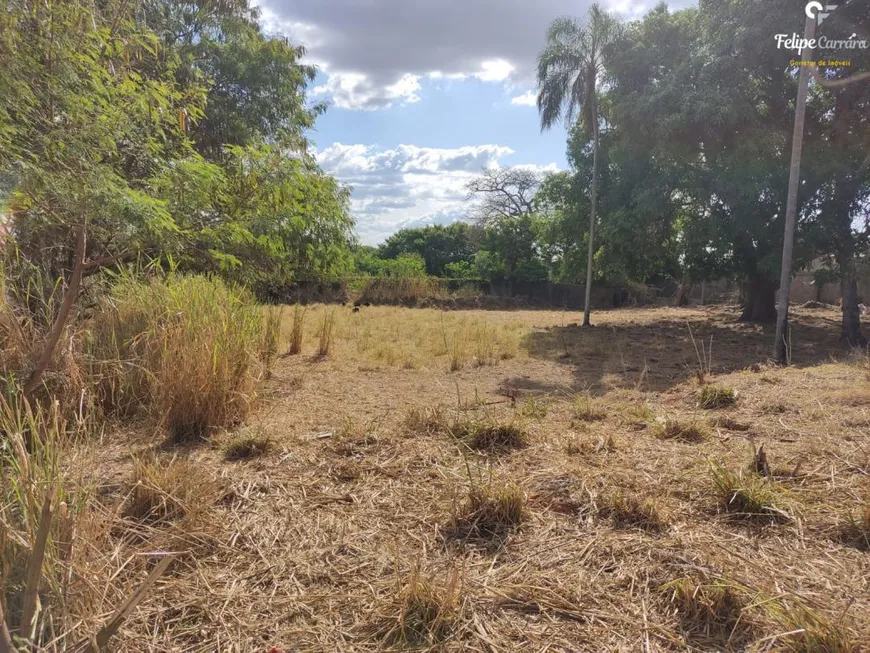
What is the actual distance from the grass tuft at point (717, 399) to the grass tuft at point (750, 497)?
2.07m

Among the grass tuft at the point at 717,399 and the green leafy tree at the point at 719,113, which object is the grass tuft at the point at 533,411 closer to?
the grass tuft at the point at 717,399

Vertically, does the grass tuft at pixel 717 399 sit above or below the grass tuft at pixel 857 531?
above

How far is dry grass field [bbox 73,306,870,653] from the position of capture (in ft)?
5.79

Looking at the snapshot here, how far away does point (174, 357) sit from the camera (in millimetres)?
3818

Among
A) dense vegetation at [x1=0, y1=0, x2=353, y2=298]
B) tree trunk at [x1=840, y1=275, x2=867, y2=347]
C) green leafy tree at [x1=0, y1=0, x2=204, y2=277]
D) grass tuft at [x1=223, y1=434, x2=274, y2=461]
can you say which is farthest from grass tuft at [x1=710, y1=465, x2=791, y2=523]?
tree trunk at [x1=840, y1=275, x2=867, y2=347]

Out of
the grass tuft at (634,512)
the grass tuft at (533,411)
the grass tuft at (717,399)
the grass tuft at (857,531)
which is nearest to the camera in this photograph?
the grass tuft at (857,531)

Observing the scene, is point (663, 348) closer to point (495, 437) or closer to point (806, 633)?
point (495, 437)

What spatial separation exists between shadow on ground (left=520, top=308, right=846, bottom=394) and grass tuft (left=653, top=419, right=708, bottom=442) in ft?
5.80

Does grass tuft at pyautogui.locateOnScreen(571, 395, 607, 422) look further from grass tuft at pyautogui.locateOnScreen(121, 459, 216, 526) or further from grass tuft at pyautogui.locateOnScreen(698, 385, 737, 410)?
grass tuft at pyautogui.locateOnScreen(121, 459, 216, 526)

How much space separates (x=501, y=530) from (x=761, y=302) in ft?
49.5

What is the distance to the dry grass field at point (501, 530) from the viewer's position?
Answer: 1.76m

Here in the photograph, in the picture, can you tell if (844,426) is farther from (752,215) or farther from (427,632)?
(752,215)

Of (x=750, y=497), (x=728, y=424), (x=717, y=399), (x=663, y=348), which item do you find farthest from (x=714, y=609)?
(x=663, y=348)

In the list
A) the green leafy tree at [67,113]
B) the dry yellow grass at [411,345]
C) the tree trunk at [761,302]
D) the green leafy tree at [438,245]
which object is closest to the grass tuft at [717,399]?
the dry yellow grass at [411,345]
